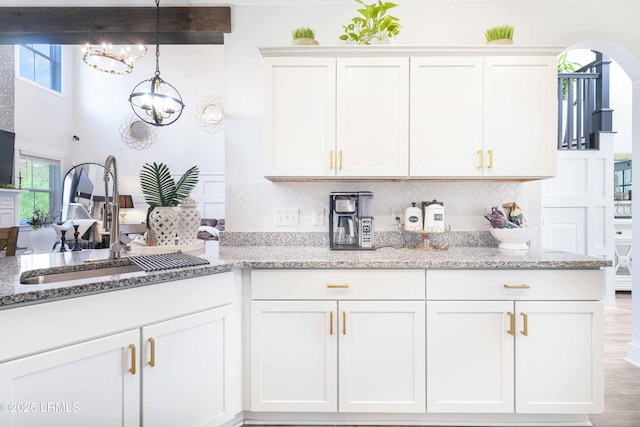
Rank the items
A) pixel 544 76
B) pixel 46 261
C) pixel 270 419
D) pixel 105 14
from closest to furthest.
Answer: pixel 46 261
pixel 270 419
pixel 544 76
pixel 105 14

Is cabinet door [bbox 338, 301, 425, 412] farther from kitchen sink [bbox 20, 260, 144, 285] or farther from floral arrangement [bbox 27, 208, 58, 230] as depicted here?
floral arrangement [bbox 27, 208, 58, 230]

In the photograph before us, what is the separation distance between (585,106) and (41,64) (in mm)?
8853

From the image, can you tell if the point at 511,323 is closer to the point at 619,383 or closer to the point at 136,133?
the point at 619,383

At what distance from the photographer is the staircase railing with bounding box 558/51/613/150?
12.0 ft

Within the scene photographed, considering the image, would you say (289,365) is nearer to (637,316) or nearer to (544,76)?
(544,76)

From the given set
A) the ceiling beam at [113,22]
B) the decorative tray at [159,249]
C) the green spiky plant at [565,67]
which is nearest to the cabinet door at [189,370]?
the decorative tray at [159,249]

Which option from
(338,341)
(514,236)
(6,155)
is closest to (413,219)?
(514,236)

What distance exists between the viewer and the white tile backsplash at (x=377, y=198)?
2.36 meters

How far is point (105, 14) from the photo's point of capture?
7.83 feet

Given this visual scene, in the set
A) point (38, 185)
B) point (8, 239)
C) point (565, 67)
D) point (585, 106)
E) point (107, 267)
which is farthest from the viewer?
point (38, 185)

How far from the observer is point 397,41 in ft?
7.79

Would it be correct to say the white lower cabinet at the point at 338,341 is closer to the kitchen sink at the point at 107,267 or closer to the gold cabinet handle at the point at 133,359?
the kitchen sink at the point at 107,267

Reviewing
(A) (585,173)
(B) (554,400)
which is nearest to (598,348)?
(B) (554,400)

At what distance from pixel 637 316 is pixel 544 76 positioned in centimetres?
194
